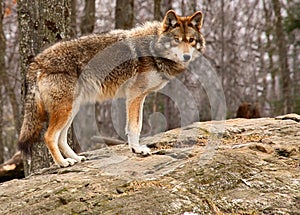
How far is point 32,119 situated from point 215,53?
20.3 m

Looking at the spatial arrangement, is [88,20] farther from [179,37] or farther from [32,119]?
[32,119]

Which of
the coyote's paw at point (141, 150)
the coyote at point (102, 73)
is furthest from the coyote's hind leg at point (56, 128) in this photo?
the coyote's paw at point (141, 150)

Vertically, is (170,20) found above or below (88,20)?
below

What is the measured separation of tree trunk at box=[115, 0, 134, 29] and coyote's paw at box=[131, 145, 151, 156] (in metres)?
7.74

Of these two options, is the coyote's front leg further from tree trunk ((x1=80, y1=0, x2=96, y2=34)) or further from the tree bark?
the tree bark

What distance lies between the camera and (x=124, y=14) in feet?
43.9

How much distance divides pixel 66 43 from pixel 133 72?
0.99 m

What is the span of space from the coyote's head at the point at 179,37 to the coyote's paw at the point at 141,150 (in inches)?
51.8

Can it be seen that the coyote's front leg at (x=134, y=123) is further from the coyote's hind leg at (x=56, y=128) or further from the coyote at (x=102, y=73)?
the coyote's hind leg at (x=56, y=128)

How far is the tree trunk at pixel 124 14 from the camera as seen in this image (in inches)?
521

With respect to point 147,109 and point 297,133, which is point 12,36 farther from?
point 297,133

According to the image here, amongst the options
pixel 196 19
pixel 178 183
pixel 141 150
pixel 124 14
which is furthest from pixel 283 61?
pixel 178 183

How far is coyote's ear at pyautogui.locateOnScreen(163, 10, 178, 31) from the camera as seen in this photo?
620 cm

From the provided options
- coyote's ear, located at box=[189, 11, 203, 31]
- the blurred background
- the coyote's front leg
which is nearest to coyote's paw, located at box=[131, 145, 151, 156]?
the coyote's front leg
